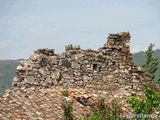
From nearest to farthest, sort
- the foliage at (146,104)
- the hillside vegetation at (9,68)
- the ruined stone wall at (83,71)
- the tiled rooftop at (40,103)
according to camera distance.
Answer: the foliage at (146,104)
the tiled rooftop at (40,103)
the ruined stone wall at (83,71)
the hillside vegetation at (9,68)

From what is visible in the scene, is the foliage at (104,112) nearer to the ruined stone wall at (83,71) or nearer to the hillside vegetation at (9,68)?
the ruined stone wall at (83,71)

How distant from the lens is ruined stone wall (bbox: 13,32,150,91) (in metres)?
11.7

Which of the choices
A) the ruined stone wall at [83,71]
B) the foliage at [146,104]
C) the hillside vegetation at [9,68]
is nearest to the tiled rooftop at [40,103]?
the ruined stone wall at [83,71]

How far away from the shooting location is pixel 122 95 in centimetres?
1073

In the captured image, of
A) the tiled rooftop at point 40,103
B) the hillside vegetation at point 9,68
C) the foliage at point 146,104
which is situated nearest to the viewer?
the foliage at point 146,104

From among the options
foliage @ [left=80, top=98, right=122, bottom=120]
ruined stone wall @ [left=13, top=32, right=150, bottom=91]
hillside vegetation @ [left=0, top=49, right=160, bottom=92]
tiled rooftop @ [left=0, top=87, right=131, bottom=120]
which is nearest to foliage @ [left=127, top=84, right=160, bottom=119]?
foliage @ [left=80, top=98, right=122, bottom=120]

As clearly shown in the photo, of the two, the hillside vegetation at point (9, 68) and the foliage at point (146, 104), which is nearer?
the foliage at point (146, 104)

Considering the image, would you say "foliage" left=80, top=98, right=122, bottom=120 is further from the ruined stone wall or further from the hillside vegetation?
the hillside vegetation

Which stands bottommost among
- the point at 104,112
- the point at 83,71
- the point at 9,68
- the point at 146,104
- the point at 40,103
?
the point at 104,112

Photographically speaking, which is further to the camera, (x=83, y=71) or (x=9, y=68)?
(x=9, y=68)

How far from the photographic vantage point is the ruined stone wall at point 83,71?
11.7 m

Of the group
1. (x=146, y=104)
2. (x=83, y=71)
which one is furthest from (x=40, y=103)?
(x=146, y=104)

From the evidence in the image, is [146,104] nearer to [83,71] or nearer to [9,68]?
[83,71]

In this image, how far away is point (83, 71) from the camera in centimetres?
1177
